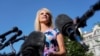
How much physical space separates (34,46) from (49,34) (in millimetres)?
573

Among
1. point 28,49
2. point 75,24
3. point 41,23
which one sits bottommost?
point 28,49

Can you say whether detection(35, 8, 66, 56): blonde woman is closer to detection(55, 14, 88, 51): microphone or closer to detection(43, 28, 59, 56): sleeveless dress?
detection(43, 28, 59, 56): sleeveless dress

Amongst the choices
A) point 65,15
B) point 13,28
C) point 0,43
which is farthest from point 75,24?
point 0,43

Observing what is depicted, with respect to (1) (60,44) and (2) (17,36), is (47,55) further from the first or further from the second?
(2) (17,36)

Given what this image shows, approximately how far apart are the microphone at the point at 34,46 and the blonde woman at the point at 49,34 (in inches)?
8.9

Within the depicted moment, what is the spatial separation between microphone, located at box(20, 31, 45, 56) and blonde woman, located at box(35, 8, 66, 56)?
227 mm

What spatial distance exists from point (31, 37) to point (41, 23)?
0.55m

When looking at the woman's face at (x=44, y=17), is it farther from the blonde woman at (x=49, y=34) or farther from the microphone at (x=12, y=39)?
the microphone at (x=12, y=39)

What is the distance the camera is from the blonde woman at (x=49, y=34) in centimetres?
291

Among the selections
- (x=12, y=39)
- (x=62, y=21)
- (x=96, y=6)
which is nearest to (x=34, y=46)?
(x=62, y=21)

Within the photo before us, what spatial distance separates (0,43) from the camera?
3668 millimetres

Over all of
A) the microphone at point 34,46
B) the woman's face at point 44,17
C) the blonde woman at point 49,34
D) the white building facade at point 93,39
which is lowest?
the microphone at point 34,46

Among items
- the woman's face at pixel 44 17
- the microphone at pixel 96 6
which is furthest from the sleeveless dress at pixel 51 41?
the microphone at pixel 96 6

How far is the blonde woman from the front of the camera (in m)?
2.91
